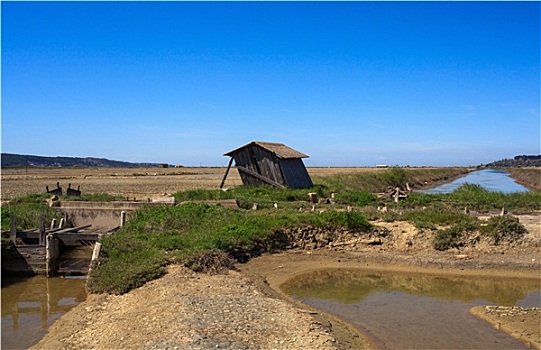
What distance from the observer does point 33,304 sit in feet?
42.8

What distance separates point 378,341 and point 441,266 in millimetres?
7716

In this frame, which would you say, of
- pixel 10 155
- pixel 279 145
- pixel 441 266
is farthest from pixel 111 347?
pixel 10 155

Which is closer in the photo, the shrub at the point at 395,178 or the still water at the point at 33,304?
the still water at the point at 33,304

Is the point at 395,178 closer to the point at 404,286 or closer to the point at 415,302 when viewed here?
the point at 404,286

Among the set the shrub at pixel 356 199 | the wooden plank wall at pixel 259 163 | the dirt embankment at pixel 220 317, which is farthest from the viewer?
the wooden plank wall at pixel 259 163

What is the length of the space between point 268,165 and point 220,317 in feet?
68.6

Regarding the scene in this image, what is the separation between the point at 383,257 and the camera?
17484 millimetres

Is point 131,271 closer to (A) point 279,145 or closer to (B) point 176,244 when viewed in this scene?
(B) point 176,244

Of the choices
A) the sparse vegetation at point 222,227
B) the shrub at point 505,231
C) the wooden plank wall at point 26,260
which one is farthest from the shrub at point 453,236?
the wooden plank wall at point 26,260

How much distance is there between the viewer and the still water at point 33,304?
10.8 metres

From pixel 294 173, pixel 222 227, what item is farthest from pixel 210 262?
pixel 294 173

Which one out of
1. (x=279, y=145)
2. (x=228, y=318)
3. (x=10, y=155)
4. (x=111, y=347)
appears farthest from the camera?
(x=10, y=155)

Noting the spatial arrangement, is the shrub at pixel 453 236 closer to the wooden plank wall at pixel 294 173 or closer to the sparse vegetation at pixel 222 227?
the sparse vegetation at pixel 222 227

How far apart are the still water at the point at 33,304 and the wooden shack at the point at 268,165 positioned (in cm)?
1622
